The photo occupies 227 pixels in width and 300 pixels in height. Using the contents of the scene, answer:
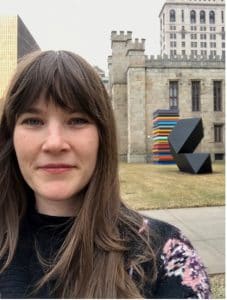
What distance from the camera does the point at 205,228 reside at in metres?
5.85

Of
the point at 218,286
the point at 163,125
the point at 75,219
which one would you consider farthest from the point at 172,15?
the point at 75,219

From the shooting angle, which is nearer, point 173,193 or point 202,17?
point 173,193

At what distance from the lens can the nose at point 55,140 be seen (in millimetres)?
1102

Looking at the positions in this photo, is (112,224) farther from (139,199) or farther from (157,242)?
(139,199)

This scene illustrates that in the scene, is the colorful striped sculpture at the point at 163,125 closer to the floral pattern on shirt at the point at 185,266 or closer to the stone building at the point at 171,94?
the stone building at the point at 171,94

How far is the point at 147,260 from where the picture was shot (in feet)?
3.64

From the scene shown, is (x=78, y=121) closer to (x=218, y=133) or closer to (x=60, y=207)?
(x=60, y=207)

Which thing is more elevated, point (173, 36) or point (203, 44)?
point (173, 36)

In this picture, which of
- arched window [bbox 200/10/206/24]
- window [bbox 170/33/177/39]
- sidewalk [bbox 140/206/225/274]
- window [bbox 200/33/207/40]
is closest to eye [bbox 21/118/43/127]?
sidewalk [bbox 140/206/225/274]

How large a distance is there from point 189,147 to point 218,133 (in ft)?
63.9

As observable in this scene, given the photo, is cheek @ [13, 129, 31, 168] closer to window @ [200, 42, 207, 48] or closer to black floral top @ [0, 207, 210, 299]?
black floral top @ [0, 207, 210, 299]

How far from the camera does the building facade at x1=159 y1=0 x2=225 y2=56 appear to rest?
329 ft

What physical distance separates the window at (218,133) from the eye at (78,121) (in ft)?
111

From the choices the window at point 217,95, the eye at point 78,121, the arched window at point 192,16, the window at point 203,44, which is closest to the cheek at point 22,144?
the eye at point 78,121
